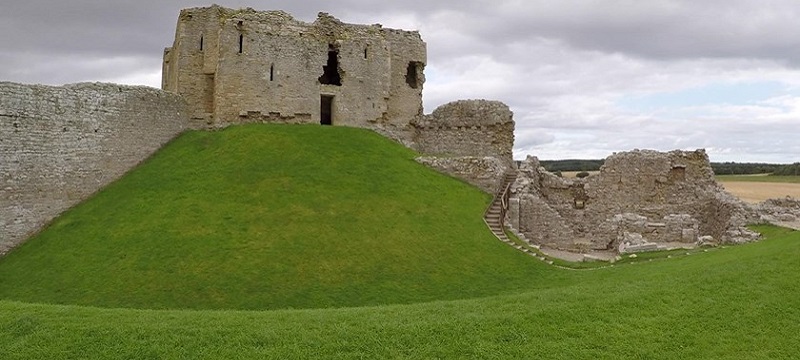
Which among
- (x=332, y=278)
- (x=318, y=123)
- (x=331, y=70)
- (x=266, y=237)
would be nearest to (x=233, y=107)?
(x=318, y=123)

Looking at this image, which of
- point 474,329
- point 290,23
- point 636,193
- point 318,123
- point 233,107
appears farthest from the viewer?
point 636,193

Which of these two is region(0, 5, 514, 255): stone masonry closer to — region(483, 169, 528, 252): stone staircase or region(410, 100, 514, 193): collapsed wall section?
region(410, 100, 514, 193): collapsed wall section

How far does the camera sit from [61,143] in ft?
79.0

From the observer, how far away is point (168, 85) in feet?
111

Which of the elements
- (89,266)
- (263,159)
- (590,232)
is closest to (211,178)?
(263,159)

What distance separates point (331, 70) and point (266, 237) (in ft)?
54.3

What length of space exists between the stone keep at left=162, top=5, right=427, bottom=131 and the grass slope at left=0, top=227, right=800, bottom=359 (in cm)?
1820

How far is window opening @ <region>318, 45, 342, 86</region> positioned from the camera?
112ft

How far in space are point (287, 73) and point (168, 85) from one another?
6901 millimetres

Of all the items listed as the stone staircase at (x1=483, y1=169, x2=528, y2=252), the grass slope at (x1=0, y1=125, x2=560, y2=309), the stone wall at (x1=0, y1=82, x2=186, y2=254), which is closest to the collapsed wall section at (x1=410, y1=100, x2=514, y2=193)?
the stone staircase at (x1=483, y1=169, x2=528, y2=252)

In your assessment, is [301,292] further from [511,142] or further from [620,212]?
[620,212]

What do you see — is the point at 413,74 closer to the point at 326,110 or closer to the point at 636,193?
the point at 326,110

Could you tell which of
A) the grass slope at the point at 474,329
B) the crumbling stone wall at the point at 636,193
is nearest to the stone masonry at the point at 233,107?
the crumbling stone wall at the point at 636,193

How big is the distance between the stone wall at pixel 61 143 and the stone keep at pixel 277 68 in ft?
11.7
